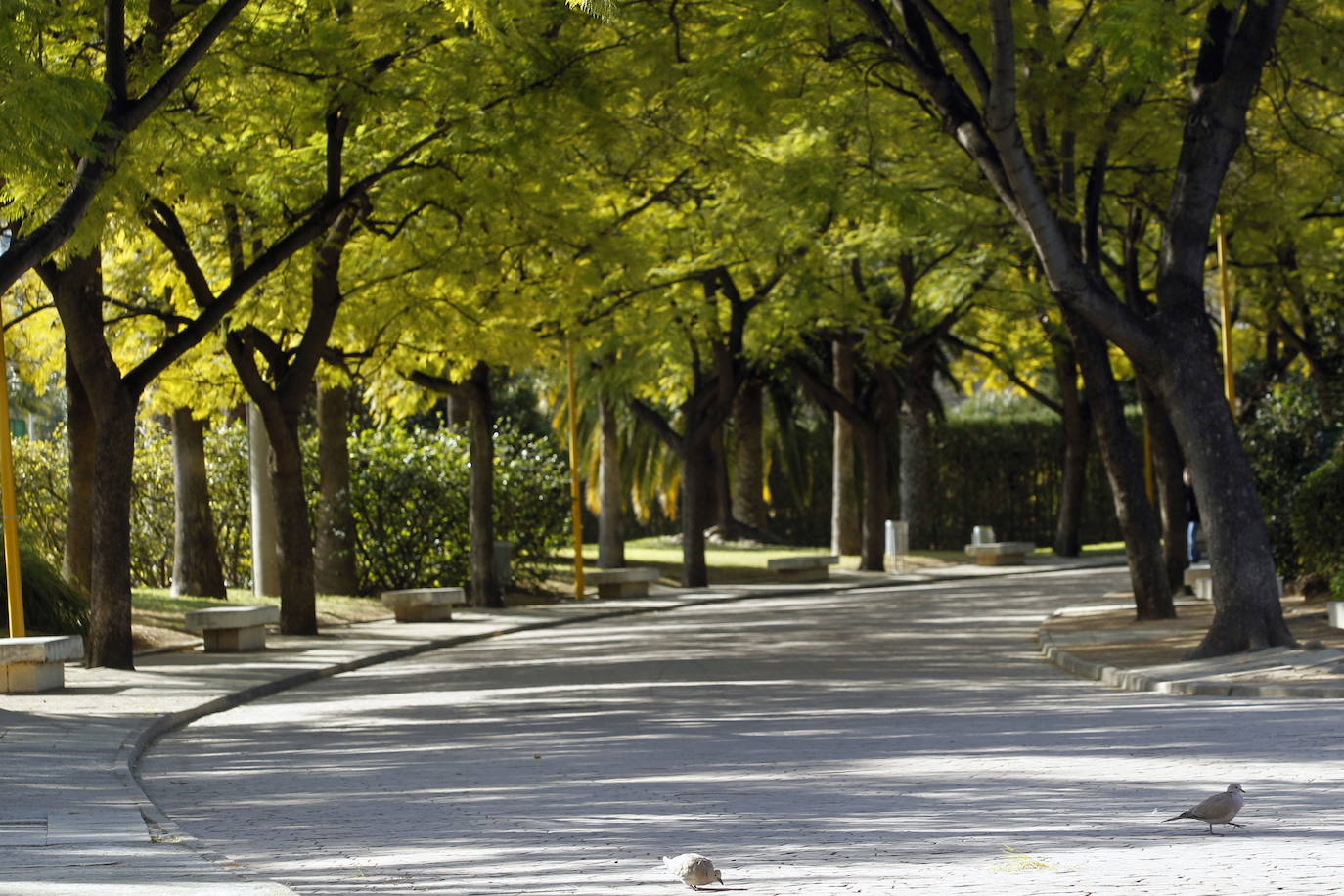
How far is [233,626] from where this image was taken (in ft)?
70.0

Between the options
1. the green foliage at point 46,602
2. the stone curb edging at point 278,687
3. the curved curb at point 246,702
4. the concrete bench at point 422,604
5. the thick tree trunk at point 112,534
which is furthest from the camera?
the concrete bench at point 422,604

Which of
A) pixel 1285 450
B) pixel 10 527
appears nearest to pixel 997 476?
pixel 1285 450

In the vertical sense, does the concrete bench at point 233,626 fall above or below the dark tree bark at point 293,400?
below

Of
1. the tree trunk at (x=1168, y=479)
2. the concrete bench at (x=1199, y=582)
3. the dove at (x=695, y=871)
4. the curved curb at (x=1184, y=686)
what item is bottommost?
the curved curb at (x=1184, y=686)

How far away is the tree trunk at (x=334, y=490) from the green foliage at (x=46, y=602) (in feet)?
24.0

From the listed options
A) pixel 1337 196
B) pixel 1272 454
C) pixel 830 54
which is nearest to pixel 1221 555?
pixel 830 54

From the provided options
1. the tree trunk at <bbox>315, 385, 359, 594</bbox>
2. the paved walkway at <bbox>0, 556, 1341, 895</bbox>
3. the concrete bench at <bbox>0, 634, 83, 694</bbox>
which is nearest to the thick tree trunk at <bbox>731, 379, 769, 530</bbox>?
the tree trunk at <bbox>315, 385, 359, 594</bbox>

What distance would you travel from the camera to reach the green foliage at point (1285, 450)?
2312 centimetres

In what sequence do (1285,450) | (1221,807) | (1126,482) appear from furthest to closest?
(1285,450), (1126,482), (1221,807)

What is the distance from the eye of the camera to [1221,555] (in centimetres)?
1588

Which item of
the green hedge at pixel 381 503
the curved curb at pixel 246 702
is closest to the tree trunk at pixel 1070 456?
the curved curb at pixel 246 702

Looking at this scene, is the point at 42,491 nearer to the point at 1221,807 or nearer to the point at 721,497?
the point at 721,497

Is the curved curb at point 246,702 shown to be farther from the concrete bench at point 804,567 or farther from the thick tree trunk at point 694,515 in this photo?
the thick tree trunk at point 694,515

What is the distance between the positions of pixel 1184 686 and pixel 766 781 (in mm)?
5711
